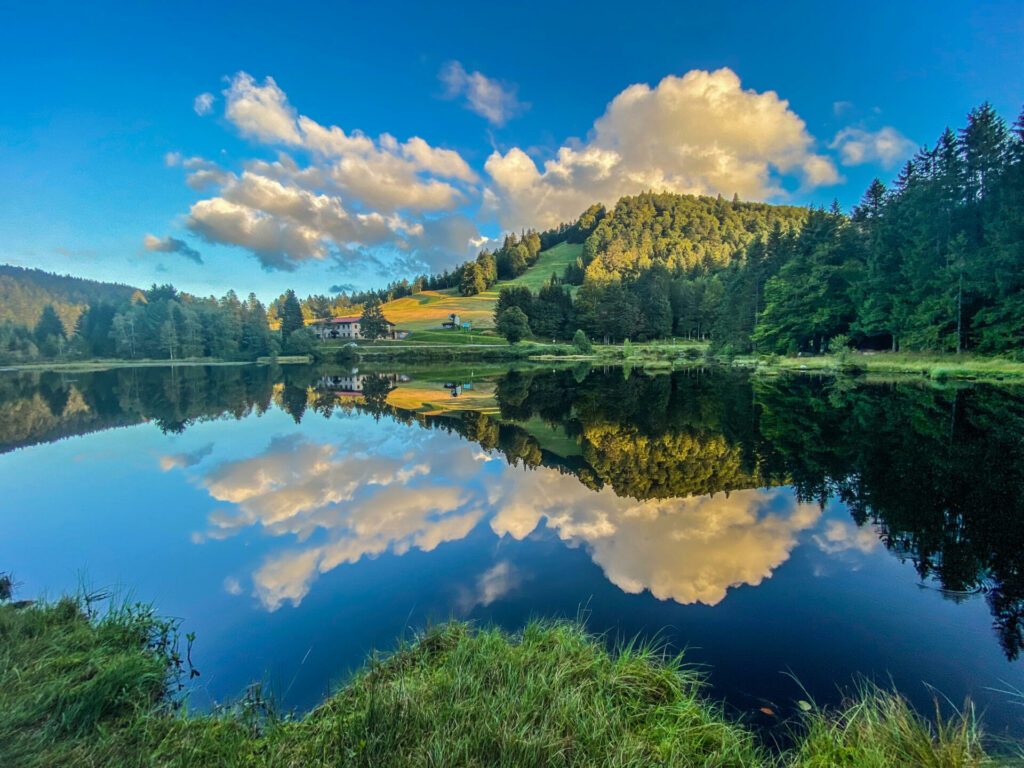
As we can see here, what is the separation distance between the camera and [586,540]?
800cm

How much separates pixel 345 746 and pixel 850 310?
2169 inches

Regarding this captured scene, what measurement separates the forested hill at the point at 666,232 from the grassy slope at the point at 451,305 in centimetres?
1597

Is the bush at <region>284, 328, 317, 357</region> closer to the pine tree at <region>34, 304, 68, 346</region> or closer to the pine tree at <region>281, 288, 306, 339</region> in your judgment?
the pine tree at <region>281, 288, 306, 339</region>

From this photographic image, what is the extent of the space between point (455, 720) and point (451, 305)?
393 feet

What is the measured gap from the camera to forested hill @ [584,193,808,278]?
463 feet

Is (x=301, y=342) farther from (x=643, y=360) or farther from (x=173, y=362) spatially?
(x=643, y=360)

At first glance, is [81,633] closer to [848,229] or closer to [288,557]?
[288,557]

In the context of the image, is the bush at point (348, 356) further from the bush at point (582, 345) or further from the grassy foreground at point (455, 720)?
the grassy foreground at point (455, 720)

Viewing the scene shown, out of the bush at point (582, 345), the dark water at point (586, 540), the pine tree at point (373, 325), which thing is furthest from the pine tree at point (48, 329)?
the dark water at point (586, 540)

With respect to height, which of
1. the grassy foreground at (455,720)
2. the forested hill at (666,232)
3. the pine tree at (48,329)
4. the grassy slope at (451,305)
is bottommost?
the grassy foreground at (455,720)

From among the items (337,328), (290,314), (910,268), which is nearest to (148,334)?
(290,314)

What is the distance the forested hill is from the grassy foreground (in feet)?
404

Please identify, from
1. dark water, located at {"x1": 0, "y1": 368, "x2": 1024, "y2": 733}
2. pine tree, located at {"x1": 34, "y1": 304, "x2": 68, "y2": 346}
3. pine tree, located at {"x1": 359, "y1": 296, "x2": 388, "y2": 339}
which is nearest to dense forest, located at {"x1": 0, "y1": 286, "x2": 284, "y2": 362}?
pine tree, located at {"x1": 34, "y1": 304, "x2": 68, "y2": 346}

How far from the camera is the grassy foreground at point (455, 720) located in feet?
9.44
